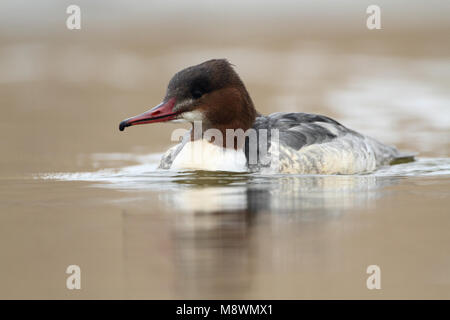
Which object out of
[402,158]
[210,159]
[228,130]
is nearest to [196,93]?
[228,130]

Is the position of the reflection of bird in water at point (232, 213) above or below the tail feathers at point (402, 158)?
below

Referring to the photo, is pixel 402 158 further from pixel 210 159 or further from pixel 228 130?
pixel 210 159

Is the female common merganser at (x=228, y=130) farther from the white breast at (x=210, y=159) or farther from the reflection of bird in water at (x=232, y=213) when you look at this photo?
the reflection of bird in water at (x=232, y=213)

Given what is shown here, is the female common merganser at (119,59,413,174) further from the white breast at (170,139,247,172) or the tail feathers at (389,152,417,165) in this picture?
the tail feathers at (389,152,417,165)

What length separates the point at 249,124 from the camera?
358 inches

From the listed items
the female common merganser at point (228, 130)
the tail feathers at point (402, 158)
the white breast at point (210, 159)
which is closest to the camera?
the female common merganser at point (228, 130)

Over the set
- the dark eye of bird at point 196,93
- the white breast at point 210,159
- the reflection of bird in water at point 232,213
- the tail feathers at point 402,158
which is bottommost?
the reflection of bird in water at point 232,213

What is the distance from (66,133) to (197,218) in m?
5.47

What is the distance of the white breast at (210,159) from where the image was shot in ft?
28.9

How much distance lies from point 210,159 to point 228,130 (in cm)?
39

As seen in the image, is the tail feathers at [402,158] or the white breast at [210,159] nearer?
the white breast at [210,159]

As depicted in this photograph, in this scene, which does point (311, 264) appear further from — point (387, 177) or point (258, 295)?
point (387, 177)

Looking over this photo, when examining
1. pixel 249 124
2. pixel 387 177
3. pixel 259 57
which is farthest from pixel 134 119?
pixel 259 57

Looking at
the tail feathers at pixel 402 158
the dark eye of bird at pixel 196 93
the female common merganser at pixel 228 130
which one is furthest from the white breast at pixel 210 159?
the tail feathers at pixel 402 158
